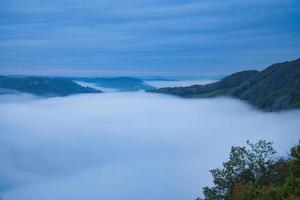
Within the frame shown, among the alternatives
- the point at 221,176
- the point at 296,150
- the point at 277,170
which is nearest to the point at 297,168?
the point at 296,150

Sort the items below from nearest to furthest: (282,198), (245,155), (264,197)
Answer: (282,198) < (264,197) < (245,155)

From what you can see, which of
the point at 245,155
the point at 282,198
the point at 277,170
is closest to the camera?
the point at 282,198

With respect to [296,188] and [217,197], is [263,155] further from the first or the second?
[296,188]

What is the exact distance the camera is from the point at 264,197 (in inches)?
1907

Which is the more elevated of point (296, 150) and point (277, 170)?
point (296, 150)

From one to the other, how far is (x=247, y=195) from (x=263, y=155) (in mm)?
16391

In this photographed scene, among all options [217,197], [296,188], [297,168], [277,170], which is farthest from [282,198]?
[217,197]

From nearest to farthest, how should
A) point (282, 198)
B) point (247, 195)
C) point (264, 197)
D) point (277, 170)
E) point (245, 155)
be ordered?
1. point (282, 198)
2. point (264, 197)
3. point (247, 195)
4. point (277, 170)
5. point (245, 155)

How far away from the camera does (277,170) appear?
62.2 meters

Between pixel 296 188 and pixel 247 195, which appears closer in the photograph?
pixel 296 188

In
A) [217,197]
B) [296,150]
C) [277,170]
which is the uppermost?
[296,150]

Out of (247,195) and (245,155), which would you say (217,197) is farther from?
(247,195)

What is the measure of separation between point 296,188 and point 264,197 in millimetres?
4111

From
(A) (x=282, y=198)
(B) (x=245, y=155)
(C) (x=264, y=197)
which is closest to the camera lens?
(A) (x=282, y=198)
